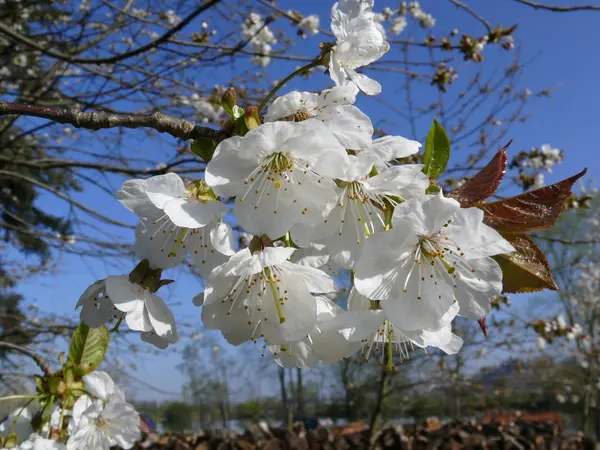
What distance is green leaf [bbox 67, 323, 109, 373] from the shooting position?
1338mm

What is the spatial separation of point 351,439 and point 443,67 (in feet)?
8.98

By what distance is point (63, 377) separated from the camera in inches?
50.3

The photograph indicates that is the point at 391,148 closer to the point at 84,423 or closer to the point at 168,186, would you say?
the point at 168,186

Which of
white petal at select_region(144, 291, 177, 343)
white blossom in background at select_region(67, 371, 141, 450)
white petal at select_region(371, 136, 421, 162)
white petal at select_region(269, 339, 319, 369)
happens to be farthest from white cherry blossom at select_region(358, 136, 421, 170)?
white blossom in background at select_region(67, 371, 141, 450)

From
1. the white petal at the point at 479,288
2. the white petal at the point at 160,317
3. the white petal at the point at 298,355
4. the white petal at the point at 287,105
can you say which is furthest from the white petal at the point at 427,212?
the white petal at the point at 160,317

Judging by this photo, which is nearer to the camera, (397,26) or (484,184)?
(484,184)

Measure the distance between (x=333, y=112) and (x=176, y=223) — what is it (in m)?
0.27

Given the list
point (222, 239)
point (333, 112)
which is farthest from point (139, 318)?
point (333, 112)

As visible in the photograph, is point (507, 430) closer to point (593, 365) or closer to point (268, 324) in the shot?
point (268, 324)

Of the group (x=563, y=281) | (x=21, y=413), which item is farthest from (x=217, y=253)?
(x=563, y=281)

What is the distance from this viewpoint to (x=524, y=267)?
663 millimetres

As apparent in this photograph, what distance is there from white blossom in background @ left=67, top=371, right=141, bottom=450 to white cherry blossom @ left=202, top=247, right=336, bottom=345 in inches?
25.7

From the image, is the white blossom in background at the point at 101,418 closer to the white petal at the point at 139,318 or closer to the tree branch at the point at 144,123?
the white petal at the point at 139,318

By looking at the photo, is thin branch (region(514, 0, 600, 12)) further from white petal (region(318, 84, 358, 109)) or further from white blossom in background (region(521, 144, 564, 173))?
white blossom in background (region(521, 144, 564, 173))
